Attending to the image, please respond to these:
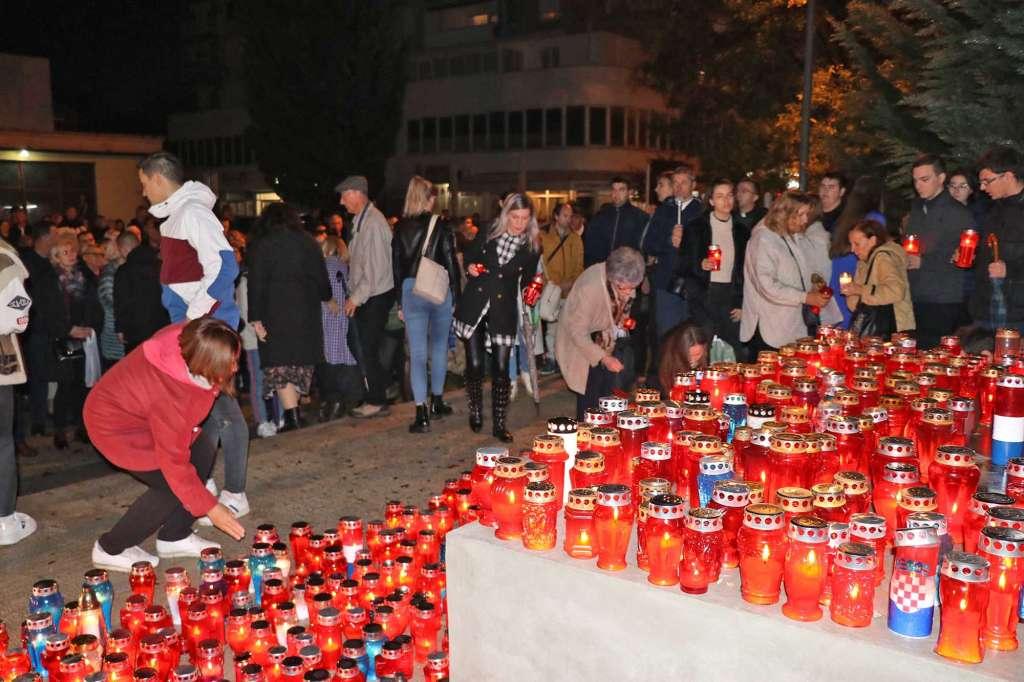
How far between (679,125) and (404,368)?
18229 millimetres

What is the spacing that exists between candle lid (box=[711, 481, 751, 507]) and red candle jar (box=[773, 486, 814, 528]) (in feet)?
0.28

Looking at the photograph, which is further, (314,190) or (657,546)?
(314,190)

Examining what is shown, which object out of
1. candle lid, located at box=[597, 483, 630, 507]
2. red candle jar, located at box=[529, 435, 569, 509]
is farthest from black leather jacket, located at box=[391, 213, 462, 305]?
candle lid, located at box=[597, 483, 630, 507]

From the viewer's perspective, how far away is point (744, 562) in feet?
7.45

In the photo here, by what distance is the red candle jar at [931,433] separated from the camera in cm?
300

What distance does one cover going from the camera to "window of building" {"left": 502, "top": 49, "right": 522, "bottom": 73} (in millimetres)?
39188

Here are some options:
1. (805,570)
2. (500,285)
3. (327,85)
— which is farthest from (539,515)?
(327,85)

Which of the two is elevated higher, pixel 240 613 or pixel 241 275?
pixel 241 275

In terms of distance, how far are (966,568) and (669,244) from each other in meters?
6.33

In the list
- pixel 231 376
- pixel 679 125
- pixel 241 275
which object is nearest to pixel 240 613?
pixel 231 376

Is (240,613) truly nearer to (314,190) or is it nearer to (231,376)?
(231,376)

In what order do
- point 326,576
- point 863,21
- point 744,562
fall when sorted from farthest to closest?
1. point 863,21
2. point 326,576
3. point 744,562

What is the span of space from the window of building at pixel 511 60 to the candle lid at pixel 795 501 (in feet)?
127

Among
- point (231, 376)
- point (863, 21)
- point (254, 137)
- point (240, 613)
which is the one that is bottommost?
point (240, 613)
